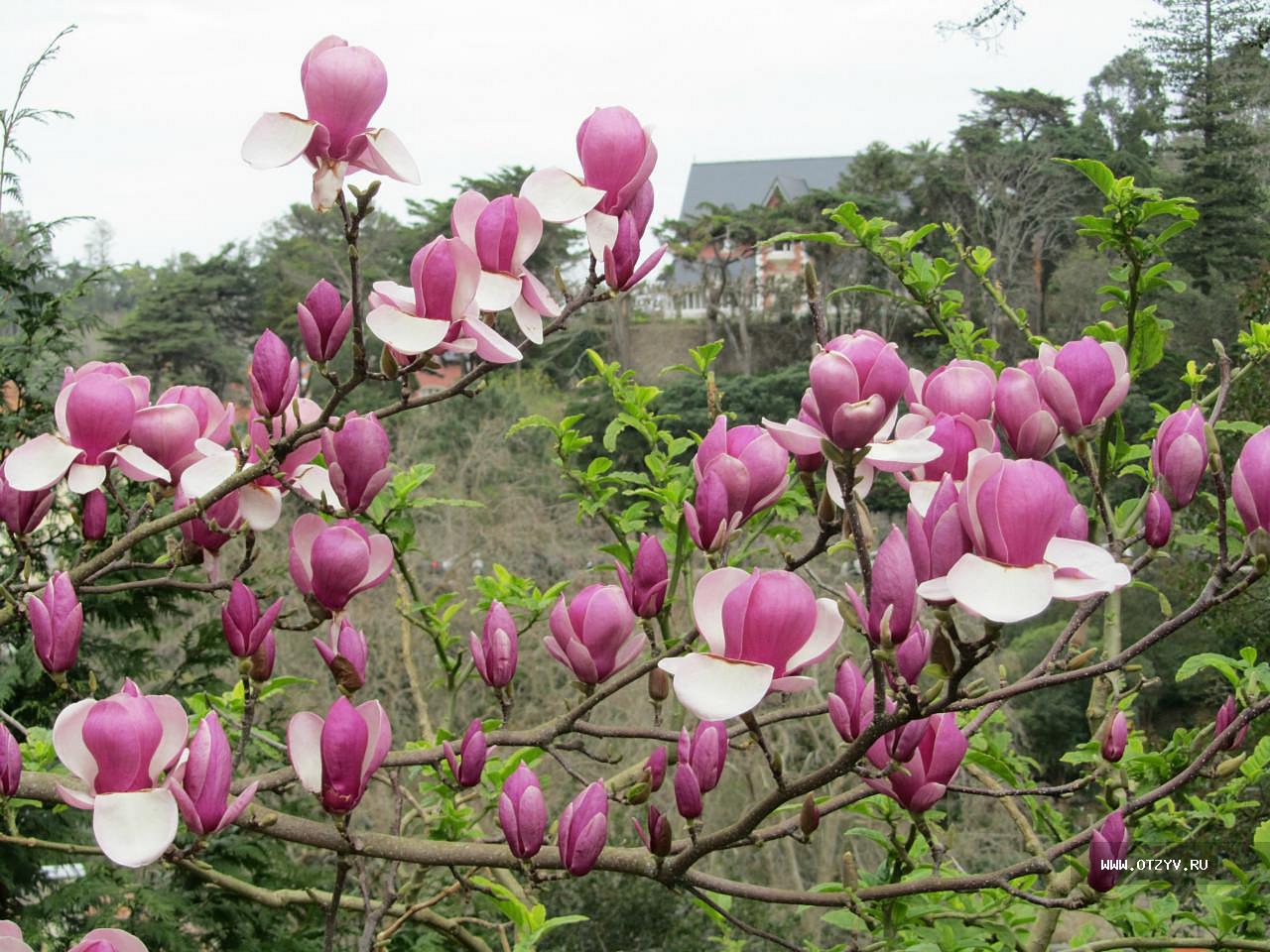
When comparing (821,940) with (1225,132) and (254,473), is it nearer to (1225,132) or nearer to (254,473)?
(254,473)

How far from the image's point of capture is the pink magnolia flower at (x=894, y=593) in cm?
58

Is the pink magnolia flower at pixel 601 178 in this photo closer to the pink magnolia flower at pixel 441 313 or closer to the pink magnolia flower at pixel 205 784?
the pink magnolia flower at pixel 441 313

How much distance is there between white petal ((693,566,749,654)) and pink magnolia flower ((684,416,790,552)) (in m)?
0.13

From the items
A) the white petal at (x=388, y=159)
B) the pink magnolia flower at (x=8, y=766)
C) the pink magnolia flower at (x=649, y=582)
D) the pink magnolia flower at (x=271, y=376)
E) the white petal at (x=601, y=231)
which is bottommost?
the pink magnolia flower at (x=8, y=766)

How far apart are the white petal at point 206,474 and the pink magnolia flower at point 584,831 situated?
364 mm

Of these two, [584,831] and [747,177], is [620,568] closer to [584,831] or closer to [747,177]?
[584,831]

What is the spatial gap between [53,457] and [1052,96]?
72.5 feet

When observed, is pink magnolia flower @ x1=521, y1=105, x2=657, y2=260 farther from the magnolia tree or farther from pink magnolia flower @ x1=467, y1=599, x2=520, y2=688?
pink magnolia flower @ x1=467, y1=599, x2=520, y2=688

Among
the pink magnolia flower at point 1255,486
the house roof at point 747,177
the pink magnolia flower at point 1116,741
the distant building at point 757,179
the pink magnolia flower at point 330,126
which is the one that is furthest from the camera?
the house roof at point 747,177

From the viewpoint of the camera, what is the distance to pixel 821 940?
647cm

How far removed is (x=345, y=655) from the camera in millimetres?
813

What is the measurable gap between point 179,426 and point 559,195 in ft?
1.23

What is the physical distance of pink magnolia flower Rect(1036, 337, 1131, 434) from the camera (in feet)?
2.48

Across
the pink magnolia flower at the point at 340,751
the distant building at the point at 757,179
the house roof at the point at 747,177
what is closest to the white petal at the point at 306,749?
the pink magnolia flower at the point at 340,751
